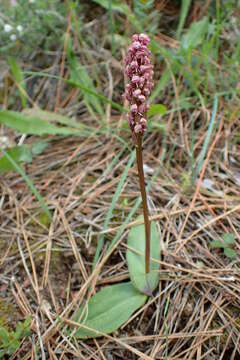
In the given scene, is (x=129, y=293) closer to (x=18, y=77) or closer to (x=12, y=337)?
(x=12, y=337)

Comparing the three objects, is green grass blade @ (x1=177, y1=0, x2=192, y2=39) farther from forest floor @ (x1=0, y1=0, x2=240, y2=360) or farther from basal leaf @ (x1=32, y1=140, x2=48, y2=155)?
basal leaf @ (x1=32, y1=140, x2=48, y2=155)

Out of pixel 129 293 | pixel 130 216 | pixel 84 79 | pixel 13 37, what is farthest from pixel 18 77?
pixel 129 293

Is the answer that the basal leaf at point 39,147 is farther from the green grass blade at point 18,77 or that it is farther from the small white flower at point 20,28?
the small white flower at point 20,28

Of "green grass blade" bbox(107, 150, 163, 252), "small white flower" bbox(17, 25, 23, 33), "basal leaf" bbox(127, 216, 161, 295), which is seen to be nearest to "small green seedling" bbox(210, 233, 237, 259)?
"basal leaf" bbox(127, 216, 161, 295)

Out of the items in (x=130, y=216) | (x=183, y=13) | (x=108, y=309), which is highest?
(x=183, y=13)

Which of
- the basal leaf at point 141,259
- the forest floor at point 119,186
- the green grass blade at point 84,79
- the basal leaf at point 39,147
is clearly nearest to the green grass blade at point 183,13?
the forest floor at point 119,186

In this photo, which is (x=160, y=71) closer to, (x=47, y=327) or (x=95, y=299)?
(x=95, y=299)
